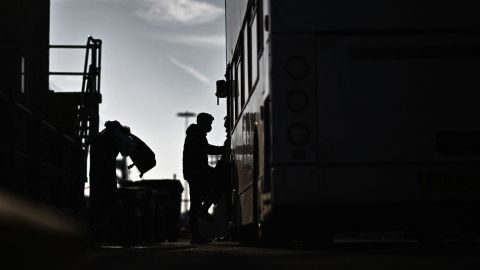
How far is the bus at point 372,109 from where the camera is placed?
1130 centimetres

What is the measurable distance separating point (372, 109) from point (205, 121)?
7944 millimetres

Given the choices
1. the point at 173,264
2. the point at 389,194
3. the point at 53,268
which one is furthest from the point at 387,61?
the point at 53,268

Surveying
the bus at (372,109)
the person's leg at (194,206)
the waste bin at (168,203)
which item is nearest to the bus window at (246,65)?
the bus at (372,109)

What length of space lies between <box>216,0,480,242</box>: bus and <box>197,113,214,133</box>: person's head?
7.48 metres

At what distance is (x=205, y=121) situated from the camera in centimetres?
1916

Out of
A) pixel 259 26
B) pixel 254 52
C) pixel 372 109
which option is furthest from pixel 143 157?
pixel 372 109

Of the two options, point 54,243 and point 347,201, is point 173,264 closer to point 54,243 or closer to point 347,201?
point 347,201

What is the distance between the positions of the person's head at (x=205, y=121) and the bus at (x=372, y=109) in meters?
7.48

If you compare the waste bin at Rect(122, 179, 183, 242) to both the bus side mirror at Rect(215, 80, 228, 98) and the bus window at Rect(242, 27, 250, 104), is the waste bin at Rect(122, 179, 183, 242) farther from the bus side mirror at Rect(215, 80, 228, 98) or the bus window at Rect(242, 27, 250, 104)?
the bus window at Rect(242, 27, 250, 104)

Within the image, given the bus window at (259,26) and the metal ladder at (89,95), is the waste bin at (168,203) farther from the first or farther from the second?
the bus window at (259,26)

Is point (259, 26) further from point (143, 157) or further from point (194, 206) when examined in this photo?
point (143, 157)

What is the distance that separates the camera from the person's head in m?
19.1

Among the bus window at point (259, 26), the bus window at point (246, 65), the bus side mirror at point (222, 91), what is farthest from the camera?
the bus side mirror at point (222, 91)

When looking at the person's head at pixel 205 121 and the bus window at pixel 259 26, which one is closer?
the bus window at pixel 259 26
